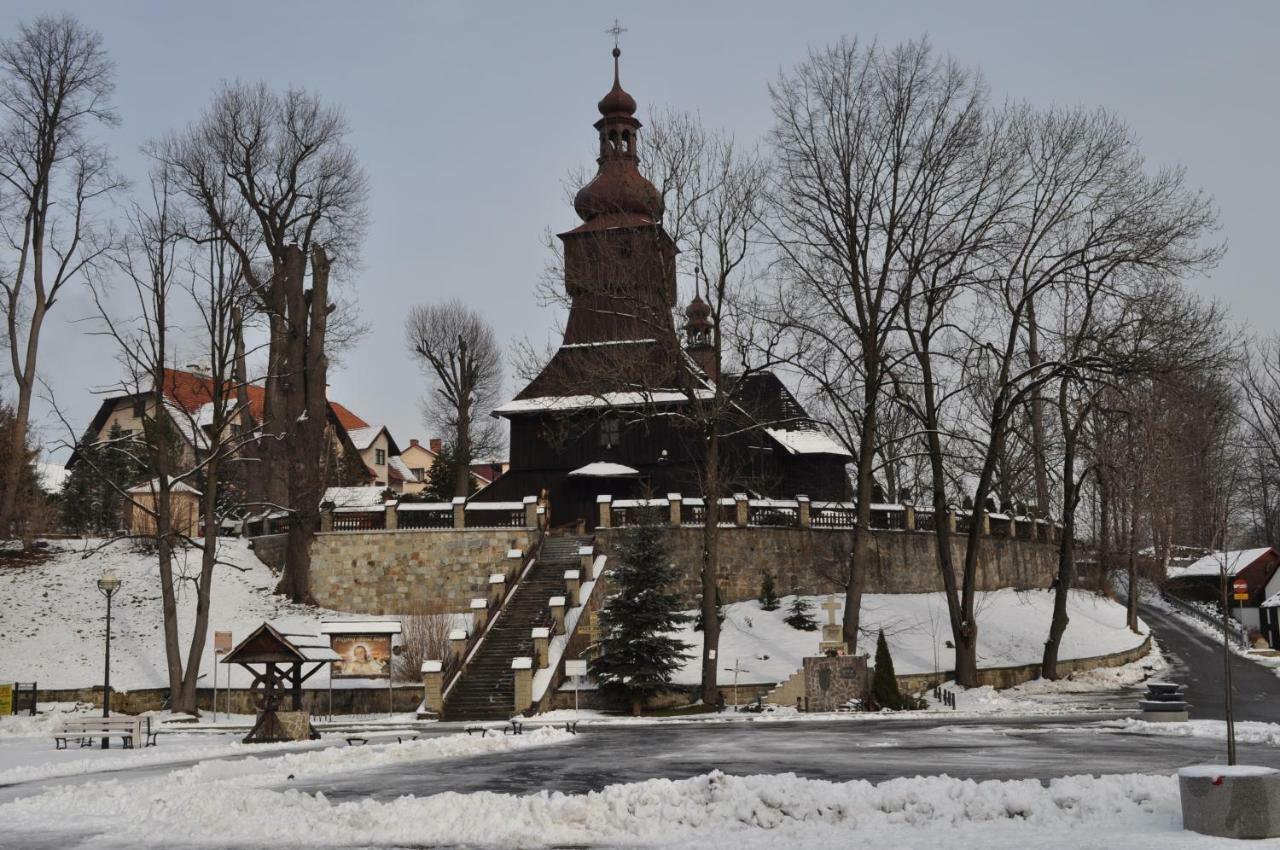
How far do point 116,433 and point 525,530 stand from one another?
25.3 meters

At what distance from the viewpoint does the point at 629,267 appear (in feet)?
102

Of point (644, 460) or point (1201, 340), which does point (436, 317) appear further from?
point (1201, 340)

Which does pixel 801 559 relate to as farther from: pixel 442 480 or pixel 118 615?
pixel 442 480

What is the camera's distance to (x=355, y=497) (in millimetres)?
43094

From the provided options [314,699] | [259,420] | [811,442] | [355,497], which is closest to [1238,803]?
[314,699]

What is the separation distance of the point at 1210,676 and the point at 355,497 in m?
27.6

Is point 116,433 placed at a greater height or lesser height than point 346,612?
greater

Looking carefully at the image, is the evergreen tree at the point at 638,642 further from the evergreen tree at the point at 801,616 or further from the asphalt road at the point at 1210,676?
the asphalt road at the point at 1210,676

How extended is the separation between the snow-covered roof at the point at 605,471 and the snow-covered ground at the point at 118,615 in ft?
31.9

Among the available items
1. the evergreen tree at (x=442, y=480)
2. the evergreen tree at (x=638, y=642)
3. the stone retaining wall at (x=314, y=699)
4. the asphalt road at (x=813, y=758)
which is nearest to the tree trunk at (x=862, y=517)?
the evergreen tree at (x=638, y=642)

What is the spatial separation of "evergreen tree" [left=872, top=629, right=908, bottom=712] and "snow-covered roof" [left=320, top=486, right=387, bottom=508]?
18.2m

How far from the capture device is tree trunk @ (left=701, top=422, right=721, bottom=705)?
28.9 meters

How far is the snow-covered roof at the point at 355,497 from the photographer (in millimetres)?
40531

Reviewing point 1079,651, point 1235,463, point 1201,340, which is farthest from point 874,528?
point 1235,463
